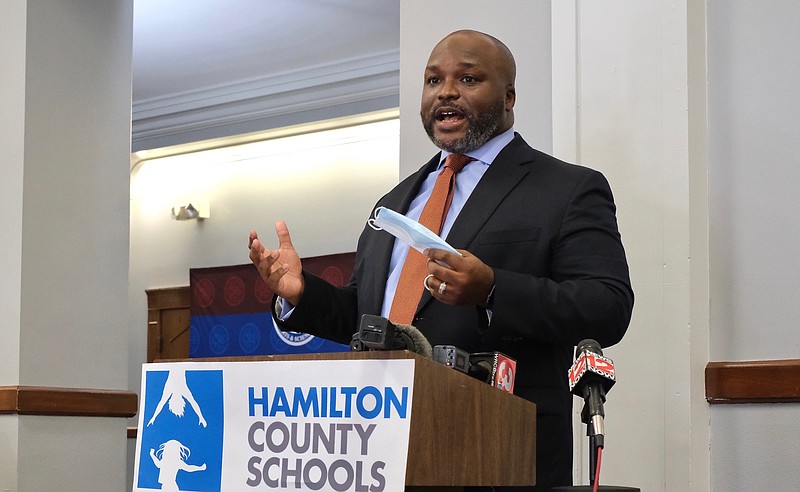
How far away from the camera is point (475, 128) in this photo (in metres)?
2.11

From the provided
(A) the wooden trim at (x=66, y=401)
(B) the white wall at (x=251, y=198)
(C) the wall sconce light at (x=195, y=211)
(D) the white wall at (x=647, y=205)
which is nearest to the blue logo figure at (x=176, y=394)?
(D) the white wall at (x=647, y=205)

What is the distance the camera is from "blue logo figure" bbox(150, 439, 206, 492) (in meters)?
1.57

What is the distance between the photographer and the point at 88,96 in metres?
3.89

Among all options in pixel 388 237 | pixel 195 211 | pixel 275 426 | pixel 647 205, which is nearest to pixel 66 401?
pixel 388 237

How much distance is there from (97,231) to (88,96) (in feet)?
1.69

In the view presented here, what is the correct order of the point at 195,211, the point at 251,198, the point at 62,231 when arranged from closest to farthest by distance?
the point at 62,231 < the point at 251,198 < the point at 195,211

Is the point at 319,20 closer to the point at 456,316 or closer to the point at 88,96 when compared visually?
the point at 88,96

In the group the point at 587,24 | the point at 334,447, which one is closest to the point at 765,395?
the point at 587,24

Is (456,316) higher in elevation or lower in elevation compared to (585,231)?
lower

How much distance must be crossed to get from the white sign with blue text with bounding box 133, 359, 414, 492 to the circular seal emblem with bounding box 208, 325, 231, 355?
7.33m

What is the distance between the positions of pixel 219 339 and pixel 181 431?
751 cm

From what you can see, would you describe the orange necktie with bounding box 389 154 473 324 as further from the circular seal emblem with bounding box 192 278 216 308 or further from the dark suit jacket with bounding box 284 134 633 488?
the circular seal emblem with bounding box 192 278 216 308

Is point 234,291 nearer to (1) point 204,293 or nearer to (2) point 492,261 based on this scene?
(1) point 204,293

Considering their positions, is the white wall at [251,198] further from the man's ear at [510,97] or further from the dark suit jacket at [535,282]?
the dark suit jacket at [535,282]
